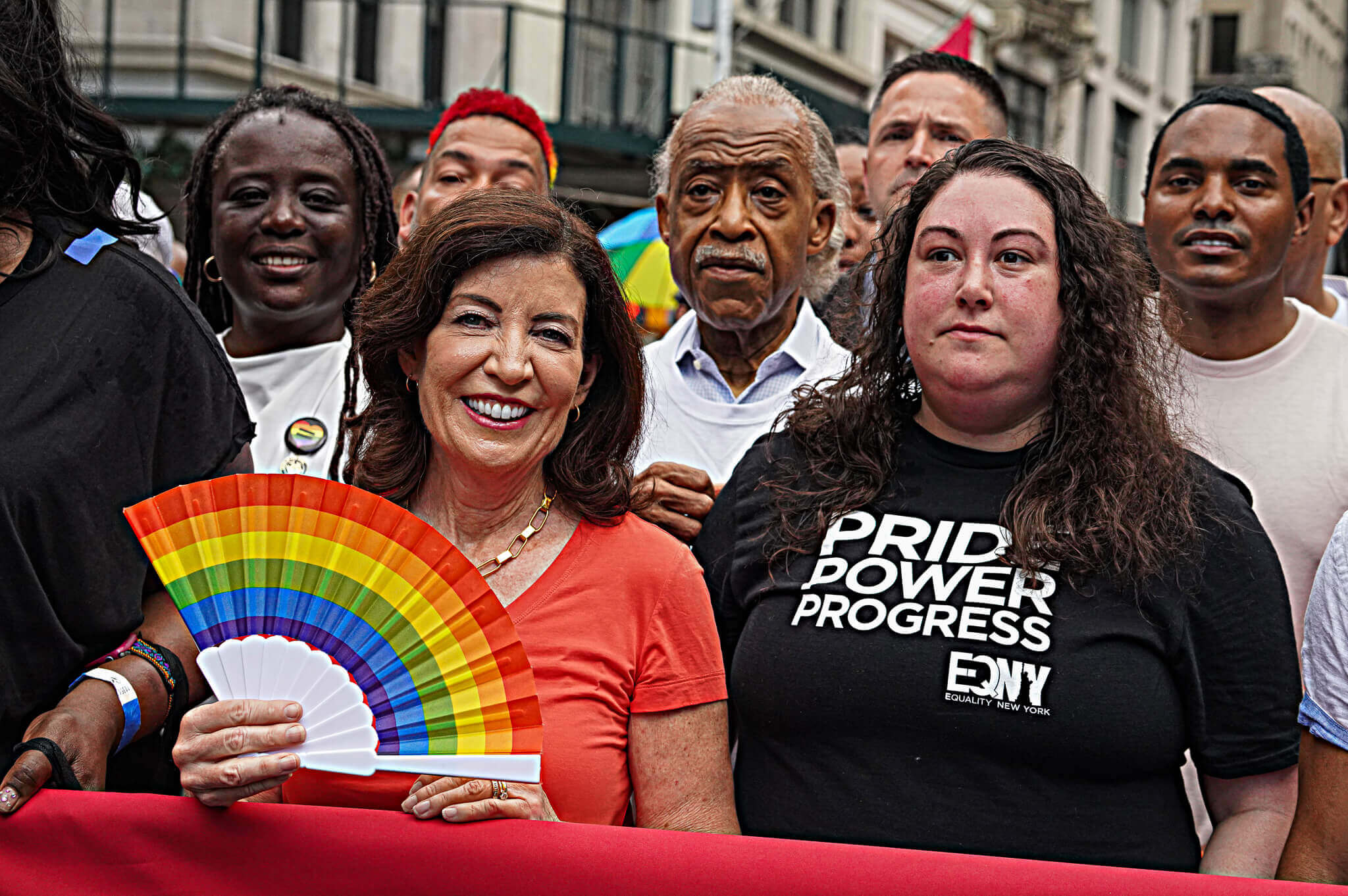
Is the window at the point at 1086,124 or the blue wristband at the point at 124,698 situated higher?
the window at the point at 1086,124

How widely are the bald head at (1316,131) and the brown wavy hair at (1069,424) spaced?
2.02 m

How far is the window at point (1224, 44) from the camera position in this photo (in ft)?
150

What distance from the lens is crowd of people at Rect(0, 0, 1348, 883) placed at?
232cm

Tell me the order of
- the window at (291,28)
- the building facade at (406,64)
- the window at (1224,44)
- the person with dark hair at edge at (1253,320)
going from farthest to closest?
the window at (1224,44) → the window at (291,28) → the building facade at (406,64) → the person with dark hair at edge at (1253,320)

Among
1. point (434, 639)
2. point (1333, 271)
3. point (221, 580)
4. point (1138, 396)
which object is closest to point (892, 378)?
point (1138, 396)

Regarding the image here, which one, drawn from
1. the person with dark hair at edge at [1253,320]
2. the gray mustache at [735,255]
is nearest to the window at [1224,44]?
the person with dark hair at edge at [1253,320]

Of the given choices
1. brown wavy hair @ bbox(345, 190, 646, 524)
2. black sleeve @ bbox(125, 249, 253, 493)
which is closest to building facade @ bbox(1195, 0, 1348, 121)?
brown wavy hair @ bbox(345, 190, 646, 524)

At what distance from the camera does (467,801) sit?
215 cm

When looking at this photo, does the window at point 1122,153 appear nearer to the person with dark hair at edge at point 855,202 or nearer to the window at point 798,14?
the window at point 798,14

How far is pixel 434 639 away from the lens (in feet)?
6.88

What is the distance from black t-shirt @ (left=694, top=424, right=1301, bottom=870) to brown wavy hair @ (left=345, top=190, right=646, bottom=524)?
47cm

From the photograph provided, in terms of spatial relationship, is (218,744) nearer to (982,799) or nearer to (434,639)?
(434,639)

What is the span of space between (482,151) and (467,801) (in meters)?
2.57

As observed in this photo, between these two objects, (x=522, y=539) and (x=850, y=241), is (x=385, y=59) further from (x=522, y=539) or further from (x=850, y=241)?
(x=522, y=539)
